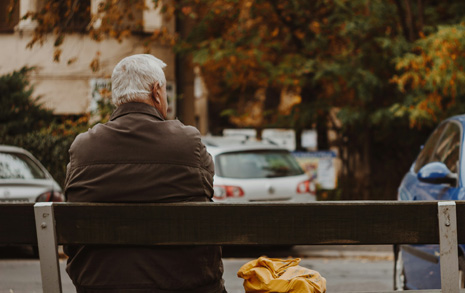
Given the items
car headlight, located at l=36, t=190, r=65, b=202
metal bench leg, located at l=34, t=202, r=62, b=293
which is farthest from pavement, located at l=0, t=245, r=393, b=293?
metal bench leg, located at l=34, t=202, r=62, b=293

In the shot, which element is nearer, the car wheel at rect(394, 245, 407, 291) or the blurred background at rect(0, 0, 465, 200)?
the car wheel at rect(394, 245, 407, 291)

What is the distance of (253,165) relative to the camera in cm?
1072

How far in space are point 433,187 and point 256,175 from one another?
5066mm

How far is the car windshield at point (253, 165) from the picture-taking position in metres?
10.6

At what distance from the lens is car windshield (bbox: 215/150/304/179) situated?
10.6 meters

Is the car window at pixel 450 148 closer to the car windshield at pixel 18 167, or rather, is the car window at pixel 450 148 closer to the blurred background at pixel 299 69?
the blurred background at pixel 299 69

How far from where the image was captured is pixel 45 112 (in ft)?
53.2

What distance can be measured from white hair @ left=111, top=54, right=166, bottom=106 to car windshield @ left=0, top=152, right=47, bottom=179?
7.08 m

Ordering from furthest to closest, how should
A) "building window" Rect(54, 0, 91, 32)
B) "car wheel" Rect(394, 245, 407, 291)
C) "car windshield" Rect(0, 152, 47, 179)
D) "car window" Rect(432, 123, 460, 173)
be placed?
"building window" Rect(54, 0, 91, 32) < "car windshield" Rect(0, 152, 47, 179) < "car wheel" Rect(394, 245, 407, 291) < "car window" Rect(432, 123, 460, 173)

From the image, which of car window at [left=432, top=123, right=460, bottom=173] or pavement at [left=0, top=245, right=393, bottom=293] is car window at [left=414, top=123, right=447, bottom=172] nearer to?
car window at [left=432, top=123, right=460, bottom=173]

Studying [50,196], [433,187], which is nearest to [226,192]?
[50,196]

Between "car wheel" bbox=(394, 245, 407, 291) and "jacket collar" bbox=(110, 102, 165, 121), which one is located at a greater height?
"jacket collar" bbox=(110, 102, 165, 121)

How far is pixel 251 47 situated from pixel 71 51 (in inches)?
199

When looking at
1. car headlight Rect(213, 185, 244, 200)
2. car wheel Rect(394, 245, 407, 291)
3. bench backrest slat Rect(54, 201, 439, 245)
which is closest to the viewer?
bench backrest slat Rect(54, 201, 439, 245)
